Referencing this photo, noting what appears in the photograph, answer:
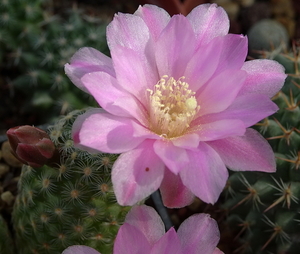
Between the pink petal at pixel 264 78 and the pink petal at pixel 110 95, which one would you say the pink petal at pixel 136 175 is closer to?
the pink petal at pixel 110 95

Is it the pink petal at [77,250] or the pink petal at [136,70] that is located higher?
the pink petal at [136,70]

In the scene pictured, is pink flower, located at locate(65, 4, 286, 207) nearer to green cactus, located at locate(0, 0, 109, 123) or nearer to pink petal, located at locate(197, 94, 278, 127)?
pink petal, located at locate(197, 94, 278, 127)

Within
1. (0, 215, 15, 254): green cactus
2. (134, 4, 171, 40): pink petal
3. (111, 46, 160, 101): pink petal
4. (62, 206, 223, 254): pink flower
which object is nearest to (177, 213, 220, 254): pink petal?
(62, 206, 223, 254): pink flower

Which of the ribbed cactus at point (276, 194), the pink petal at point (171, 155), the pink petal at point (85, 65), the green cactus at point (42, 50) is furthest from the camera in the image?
the green cactus at point (42, 50)

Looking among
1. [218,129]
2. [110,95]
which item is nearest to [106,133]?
[110,95]

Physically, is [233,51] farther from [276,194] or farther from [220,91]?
[276,194]

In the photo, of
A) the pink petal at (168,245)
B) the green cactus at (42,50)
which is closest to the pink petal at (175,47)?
the pink petal at (168,245)

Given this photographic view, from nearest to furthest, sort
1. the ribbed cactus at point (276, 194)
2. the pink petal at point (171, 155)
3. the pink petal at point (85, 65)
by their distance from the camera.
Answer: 1. the pink petal at point (171, 155)
2. the pink petal at point (85, 65)
3. the ribbed cactus at point (276, 194)

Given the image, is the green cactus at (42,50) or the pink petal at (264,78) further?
the green cactus at (42,50)
